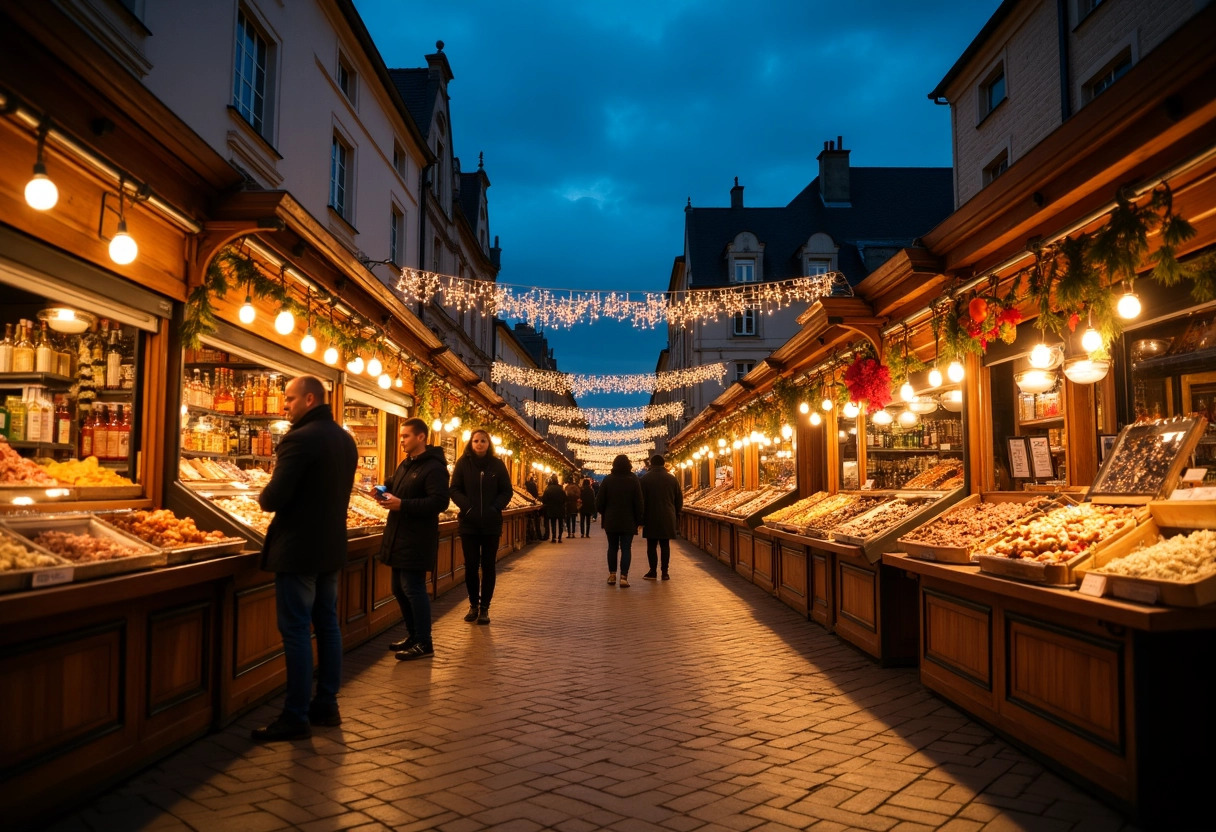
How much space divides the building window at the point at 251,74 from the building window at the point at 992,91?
15.1m

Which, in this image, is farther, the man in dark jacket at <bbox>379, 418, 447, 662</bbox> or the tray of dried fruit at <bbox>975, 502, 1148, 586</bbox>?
the man in dark jacket at <bbox>379, 418, 447, 662</bbox>

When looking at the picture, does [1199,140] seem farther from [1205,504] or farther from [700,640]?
[700,640]

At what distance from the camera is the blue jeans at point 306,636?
16.3 ft

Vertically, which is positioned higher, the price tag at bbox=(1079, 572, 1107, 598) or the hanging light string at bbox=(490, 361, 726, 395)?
the hanging light string at bbox=(490, 361, 726, 395)

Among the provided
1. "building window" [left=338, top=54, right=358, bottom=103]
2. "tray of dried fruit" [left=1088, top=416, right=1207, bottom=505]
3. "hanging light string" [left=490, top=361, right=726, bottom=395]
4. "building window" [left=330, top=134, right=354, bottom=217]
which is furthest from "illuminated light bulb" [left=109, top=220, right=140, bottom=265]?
"hanging light string" [left=490, top=361, right=726, bottom=395]

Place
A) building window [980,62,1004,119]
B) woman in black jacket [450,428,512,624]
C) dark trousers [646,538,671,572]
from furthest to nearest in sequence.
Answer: building window [980,62,1004,119]
dark trousers [646,538,671,572]
woman in black jacket [450,428,512,624]

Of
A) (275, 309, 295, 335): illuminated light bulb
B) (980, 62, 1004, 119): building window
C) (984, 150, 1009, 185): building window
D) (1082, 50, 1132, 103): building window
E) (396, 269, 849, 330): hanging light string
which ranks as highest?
(980, 62, 1004, 119): building window

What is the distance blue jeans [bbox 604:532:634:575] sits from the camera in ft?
42.1

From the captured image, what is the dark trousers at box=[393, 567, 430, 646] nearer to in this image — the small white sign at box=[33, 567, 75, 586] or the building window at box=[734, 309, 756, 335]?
the small white sign at box=[33, 567, 75, 586]

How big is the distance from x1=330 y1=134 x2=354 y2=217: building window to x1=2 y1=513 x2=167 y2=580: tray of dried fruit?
12.2 meters

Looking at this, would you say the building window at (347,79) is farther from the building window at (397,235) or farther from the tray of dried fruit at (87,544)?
the tray of dried fruit at (87,544)

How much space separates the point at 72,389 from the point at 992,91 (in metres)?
20.0

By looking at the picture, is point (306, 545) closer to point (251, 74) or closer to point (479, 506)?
point (479, 506)

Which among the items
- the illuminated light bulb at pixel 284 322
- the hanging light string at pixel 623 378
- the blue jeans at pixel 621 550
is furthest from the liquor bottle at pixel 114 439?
the hanging light string at pixel 623 378
